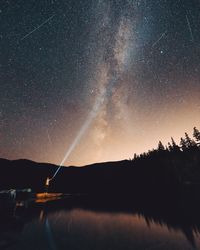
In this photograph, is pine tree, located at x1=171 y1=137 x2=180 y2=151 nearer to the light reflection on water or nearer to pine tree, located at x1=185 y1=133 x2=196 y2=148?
pine tree, located at x1=185 y1=133 x2=196 y2=148

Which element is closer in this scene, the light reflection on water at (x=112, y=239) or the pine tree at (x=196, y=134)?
the light reflection on water at (x=112, y=239)

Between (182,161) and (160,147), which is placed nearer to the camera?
(182,161)

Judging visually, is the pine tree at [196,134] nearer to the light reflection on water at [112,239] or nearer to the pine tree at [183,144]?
the pine tree at [183,144]

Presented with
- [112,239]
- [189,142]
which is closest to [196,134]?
[189,142]

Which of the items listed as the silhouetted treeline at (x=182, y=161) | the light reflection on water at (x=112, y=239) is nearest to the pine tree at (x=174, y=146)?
the silhouetted treeline at (x=182, y=161)

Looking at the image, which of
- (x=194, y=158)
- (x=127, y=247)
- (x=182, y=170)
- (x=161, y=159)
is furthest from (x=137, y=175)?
(x=127, y=247)

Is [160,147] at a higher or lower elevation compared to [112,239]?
higher

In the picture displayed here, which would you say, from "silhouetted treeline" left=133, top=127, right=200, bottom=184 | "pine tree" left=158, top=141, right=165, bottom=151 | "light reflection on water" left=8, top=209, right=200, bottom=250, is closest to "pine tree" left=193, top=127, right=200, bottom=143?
"silhouetted treeline" left=133, top=127, right=200, bottom=184

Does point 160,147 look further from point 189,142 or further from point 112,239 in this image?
point 112,239

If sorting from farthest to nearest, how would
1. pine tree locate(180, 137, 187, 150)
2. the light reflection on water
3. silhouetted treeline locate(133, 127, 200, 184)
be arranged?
pine tree locate(180, 137, 187, 150) → silhouetted treeline locate(133, 127, 200, 184) → the light reflection on water

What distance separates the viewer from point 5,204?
1509 cm

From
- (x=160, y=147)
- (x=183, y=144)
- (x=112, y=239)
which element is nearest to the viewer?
(x=112, y=239)

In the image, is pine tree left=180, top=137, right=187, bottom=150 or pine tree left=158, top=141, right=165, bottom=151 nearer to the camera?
pine tree left=180, top=137, right=187, bottom=150

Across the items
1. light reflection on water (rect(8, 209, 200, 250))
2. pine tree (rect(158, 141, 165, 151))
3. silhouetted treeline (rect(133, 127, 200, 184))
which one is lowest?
light reflection on water (rect(8, 209, 200, 250))
